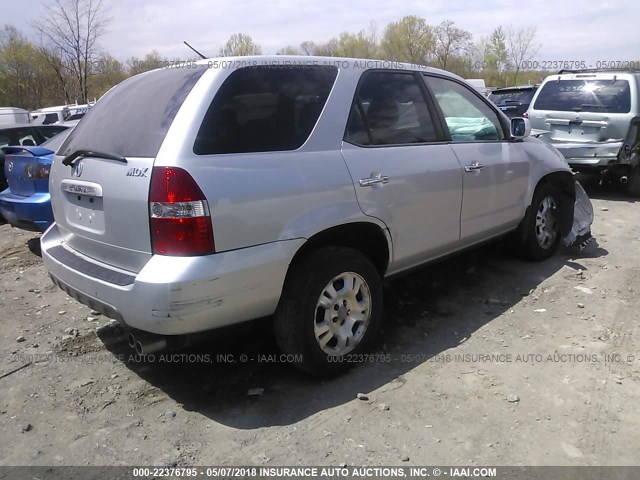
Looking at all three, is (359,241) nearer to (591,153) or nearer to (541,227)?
(541,227)

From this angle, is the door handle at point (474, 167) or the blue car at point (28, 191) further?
the blue car at point (28, 191)

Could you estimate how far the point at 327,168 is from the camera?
300 cm

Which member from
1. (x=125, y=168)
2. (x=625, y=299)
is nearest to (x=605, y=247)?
(x=625, y=299)

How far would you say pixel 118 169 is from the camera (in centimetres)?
274

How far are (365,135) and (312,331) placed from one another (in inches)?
48.6

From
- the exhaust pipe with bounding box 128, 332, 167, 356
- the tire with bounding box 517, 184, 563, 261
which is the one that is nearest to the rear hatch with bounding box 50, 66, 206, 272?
the exhaust pipe with bounding box 128, 332, 167, 356

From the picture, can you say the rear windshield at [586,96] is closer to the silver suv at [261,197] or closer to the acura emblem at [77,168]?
the silver suv at [261,197]

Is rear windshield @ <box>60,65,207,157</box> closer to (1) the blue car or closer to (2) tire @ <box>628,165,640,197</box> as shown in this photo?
(1) the blue car

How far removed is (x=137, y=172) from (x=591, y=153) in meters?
7.53

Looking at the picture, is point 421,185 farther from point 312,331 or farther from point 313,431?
point 313,431

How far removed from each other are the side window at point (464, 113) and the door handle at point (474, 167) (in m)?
0.21

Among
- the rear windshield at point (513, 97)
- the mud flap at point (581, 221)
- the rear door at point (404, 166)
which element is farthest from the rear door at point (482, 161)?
the rear windshield at point (513, 97)

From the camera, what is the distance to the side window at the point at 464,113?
3.99 metres

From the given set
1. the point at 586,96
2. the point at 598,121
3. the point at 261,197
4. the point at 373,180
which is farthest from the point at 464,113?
the point at 586,96
